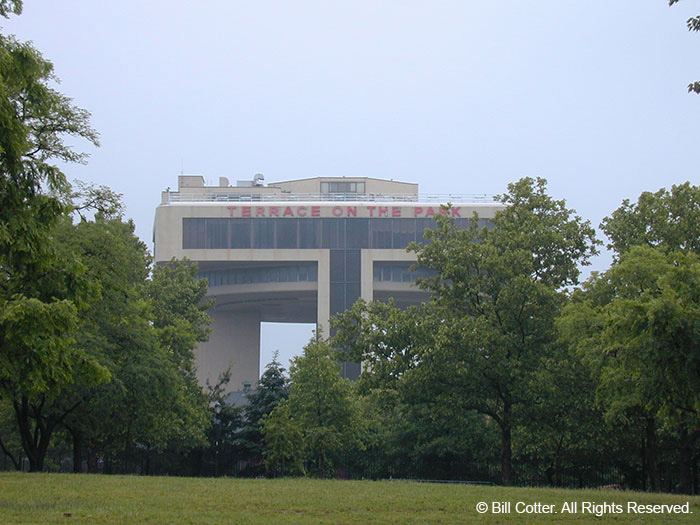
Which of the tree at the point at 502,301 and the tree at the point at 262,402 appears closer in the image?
the tree at the point at 502,301

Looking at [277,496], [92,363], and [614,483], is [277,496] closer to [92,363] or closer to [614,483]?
[92,363]

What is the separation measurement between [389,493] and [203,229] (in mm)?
59339

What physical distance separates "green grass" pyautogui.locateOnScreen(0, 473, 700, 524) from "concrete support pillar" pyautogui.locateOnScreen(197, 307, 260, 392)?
211 ft

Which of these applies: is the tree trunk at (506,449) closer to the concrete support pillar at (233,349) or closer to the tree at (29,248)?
the tree at (29,248)

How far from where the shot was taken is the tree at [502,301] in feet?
103

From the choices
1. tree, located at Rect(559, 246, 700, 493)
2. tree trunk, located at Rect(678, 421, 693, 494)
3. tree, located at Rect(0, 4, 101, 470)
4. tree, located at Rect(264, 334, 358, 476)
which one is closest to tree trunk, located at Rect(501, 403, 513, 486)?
tree, located at Rect(559, 246, 700, 493)

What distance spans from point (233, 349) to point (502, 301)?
5968cm

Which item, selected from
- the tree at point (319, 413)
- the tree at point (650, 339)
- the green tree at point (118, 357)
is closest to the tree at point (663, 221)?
the tree at point (650, 339)

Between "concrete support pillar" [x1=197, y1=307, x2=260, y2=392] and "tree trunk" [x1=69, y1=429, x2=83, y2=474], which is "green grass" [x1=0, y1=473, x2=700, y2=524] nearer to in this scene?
"tree trunk" [x1=69, y1=429, x2=83, y2=474]

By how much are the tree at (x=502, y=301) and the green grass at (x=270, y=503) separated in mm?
9969

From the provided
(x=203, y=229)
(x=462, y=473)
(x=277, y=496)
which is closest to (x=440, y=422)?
(x=462, y=473)

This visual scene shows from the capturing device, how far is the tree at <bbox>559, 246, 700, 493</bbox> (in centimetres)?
1803

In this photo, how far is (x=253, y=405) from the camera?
47094 millimetres

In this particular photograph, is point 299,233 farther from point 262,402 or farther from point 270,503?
point 270,503
